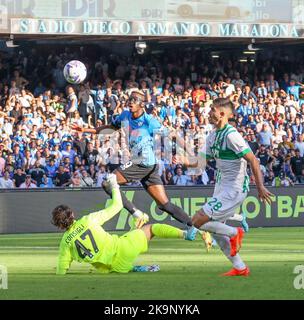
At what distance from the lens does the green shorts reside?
1293 centimetres

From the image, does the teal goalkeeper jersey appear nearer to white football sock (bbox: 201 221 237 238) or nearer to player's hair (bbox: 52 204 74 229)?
player's hair (bbox: 52 204 74 229)

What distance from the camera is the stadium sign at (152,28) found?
1198 inches

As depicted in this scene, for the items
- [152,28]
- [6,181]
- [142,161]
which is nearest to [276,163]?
[152,28]

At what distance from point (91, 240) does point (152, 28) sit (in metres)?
19.6

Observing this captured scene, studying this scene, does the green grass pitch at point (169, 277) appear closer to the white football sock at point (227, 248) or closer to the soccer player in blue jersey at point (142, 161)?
the white football sock at point (227, 248)

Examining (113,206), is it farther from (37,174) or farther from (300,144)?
(300,144)

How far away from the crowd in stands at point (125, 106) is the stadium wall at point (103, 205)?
234 cm

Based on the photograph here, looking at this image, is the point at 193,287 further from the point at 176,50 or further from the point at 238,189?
the point at 176,50

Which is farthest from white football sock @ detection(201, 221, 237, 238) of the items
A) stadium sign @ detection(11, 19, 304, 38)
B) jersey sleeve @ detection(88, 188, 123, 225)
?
stadium sign @ detection(11, 19, 304, 38)

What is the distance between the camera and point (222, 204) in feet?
42.0

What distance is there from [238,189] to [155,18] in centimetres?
1951

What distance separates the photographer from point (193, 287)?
11.8 meters

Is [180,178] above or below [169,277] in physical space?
above

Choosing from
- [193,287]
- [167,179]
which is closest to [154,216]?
[167,179]
